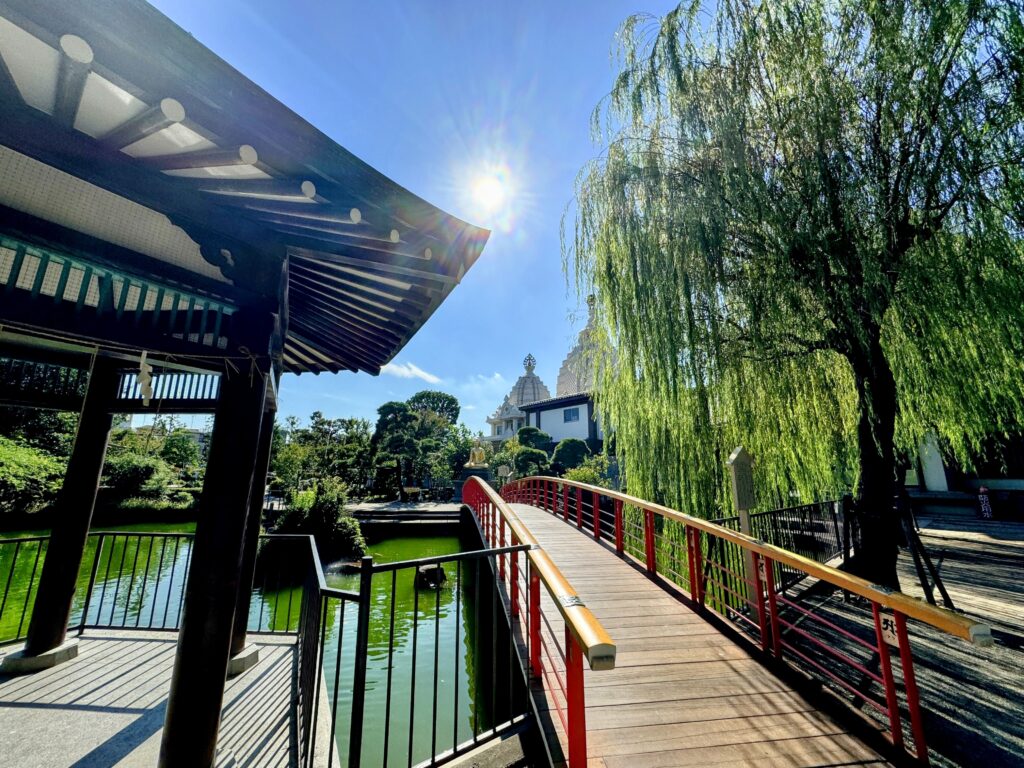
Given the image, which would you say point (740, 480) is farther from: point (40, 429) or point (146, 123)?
point (40, 429)

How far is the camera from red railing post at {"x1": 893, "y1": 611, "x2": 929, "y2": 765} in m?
2.15

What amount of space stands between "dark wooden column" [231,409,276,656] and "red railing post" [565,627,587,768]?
297 centimetres

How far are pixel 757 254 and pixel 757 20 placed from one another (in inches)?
101

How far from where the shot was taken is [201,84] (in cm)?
150

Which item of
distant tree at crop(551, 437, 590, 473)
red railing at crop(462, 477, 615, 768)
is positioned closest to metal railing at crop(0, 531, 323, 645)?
red railing at crop(462, 477, 615, 768)

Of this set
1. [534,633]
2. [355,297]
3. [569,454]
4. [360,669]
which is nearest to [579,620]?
[360,669]

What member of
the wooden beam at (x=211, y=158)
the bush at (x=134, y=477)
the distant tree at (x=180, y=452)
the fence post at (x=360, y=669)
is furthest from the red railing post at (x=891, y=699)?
the distant tree at (x=180, y=452)

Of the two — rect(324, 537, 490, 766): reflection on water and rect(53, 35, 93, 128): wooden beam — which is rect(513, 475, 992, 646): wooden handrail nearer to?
rect(324, 537, 490, 766): reflection on water

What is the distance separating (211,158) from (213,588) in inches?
82.4

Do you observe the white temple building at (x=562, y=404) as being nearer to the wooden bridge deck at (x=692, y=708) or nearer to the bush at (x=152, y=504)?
the wooden bridge deck at (x=692, y=708)

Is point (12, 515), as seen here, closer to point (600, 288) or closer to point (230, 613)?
point (230, 613)

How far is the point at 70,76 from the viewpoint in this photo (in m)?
1.38

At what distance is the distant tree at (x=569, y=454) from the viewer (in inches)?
915

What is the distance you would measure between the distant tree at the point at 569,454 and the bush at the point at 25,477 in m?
21.0
